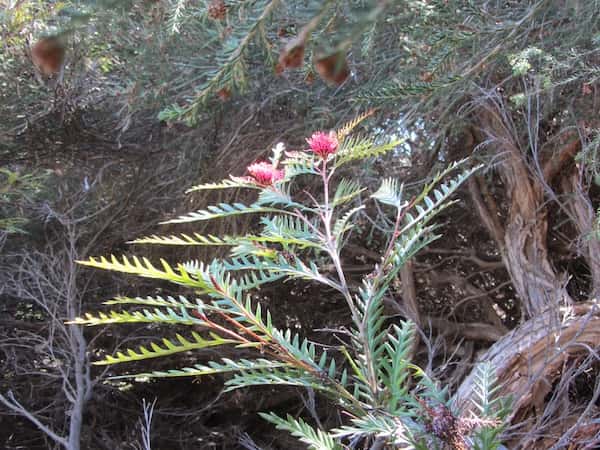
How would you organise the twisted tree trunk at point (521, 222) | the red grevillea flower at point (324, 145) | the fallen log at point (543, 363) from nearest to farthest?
the red grevillea flower at point (324, 145) → the fallen log at point (543, 363) → the twisted tree trunk at point (521, 222)

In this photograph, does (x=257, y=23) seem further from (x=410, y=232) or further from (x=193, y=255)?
(x=193, y=255)

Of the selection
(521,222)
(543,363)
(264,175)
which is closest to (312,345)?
(264,175)

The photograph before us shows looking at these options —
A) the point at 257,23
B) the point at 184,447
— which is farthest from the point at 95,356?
the point at 257,23

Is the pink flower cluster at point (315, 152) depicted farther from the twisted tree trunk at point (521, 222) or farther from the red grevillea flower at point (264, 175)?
the twisted tree trunk at point (521, 222)

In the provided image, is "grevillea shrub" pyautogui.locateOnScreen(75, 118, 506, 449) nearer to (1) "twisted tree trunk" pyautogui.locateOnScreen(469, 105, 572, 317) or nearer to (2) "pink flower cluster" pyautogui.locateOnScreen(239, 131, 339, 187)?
(2) "pink flower cluster" pyautogui.locateOnScreen(239, 131, 339, 187)

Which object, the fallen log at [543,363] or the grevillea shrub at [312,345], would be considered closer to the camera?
the grevillea shrub at [312,345]

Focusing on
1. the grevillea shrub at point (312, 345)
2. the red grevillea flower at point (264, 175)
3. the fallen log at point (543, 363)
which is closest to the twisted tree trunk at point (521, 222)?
the fallen log at point (543, 363)

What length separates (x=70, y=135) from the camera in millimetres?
3311

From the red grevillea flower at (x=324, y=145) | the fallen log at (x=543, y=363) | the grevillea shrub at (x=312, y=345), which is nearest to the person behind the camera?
the grevillea shrub at (x=312, y=345)

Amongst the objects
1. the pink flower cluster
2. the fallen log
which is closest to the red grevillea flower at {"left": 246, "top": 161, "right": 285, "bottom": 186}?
the pink flower cluster

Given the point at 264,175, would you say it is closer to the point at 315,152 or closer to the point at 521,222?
the point at 315,152

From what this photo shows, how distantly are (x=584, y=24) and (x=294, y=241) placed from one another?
5.03 ft

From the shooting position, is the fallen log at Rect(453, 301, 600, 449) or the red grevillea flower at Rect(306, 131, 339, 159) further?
the fallen log at Rect(453, 301, 600, 449)

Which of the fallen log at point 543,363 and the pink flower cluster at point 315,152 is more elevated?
the pink flower cluster at point 315,152
